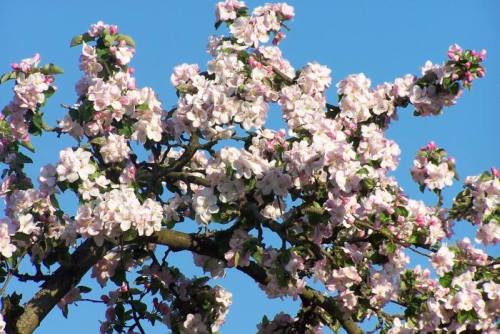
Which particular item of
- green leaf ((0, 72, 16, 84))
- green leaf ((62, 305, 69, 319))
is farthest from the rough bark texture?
green leaf ((0, 72, 16, 84))

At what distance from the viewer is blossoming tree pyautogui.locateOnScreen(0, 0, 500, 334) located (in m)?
8.15

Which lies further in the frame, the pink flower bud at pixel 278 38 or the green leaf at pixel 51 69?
the pink flower bud at pixel 278 38

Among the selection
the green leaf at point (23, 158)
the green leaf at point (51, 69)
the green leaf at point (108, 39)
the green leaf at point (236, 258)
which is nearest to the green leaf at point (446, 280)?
the green leaf at point (236, 258)

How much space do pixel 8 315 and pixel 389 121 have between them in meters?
3.33

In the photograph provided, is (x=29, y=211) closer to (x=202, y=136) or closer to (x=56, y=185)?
(x=56, y=185)

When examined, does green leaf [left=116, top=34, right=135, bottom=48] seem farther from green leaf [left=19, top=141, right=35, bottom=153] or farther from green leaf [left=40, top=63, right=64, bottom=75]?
green leaf [left=19, top=141, right=35, bottom=153]

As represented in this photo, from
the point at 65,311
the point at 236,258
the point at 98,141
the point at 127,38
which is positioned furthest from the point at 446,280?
the point at 65,311

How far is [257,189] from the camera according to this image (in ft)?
27.4

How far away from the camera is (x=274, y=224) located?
8555mm

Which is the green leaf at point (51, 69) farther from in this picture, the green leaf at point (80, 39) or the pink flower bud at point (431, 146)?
the pink flower bud at point (431, 146)

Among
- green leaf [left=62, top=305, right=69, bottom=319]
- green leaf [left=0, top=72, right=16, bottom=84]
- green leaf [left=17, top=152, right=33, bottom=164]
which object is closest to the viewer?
green leaf [left=0, top=72, right=16, bottom=84]

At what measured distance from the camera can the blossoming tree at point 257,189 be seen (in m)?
8.15

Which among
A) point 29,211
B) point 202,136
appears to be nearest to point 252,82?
point 202,136

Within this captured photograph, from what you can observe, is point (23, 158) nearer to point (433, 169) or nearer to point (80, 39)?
point (80, 39)
